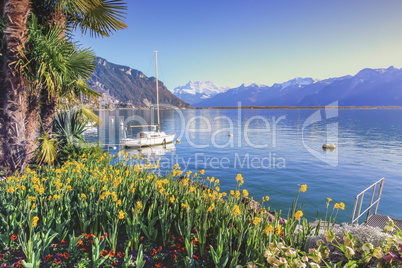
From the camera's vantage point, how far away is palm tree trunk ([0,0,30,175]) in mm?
7129

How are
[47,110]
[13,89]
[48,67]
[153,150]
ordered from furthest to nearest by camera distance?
[153,150] → [47,110] → [13,89] → [48,67]

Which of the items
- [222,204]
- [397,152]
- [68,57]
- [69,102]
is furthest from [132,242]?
[397,152]

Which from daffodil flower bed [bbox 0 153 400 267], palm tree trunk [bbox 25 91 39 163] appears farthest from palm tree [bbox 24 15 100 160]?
daffodil flower bed [bbox 0 153 400 267]

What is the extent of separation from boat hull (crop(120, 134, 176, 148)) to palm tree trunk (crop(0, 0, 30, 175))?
2308 cm

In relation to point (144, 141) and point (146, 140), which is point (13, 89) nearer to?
point (144, 141)

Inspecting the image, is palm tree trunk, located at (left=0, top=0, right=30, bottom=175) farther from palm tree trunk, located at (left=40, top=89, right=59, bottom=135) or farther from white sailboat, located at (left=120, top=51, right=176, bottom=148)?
white sailboat, located at (left=120, top=51, right=176, bottom=148)

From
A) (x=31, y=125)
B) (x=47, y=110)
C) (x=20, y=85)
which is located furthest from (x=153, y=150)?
(x=20, y=85)

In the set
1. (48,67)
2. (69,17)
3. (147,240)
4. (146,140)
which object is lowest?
(146,140)

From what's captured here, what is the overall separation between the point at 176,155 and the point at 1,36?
72.1 feet

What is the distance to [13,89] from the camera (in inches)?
291

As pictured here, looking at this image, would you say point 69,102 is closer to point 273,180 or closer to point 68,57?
point 68,57

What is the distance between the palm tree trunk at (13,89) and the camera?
23.4ft

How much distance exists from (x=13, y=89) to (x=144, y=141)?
80.3 ft

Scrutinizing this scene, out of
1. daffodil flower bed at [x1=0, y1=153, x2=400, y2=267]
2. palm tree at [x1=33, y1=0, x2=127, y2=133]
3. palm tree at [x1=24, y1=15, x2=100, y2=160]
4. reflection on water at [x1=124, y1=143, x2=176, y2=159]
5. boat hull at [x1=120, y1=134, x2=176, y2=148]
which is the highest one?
palm tree at [x1=33, y1=0, x2=127, y2=133]
